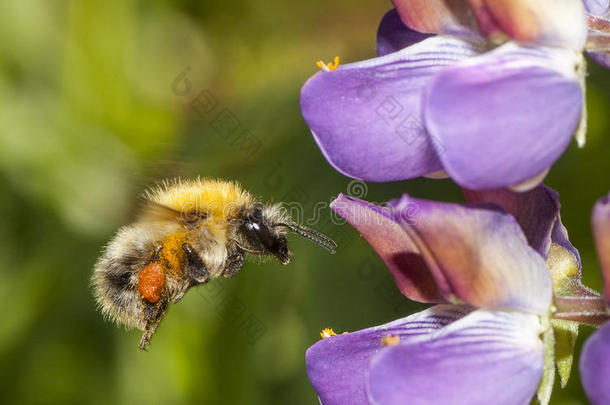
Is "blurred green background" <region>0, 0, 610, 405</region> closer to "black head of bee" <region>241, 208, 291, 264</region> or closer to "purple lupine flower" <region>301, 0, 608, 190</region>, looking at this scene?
"black head of bee" <region>241, 208, 291, 264</region>

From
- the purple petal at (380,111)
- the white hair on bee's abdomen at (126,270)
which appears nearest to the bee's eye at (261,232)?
the white hair on bee's abdomen at (126,270)

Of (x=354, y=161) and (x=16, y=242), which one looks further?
(x=16, y=242)

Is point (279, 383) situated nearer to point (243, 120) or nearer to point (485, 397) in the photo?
point (243, 120)

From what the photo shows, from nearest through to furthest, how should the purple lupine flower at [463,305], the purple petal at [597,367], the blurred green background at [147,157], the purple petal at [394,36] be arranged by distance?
the purple petal at [597,367] → the purple lupine flower at [463,305] → the purple petal at [394,36] → the blurred green background at [147,157]

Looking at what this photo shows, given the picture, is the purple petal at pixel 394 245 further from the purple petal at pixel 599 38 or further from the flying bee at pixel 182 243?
the purple petal at pixel 599 38

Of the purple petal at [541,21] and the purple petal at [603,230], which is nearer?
the purple petal at [603,230]

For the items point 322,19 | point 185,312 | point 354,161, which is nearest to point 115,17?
point 322,19
